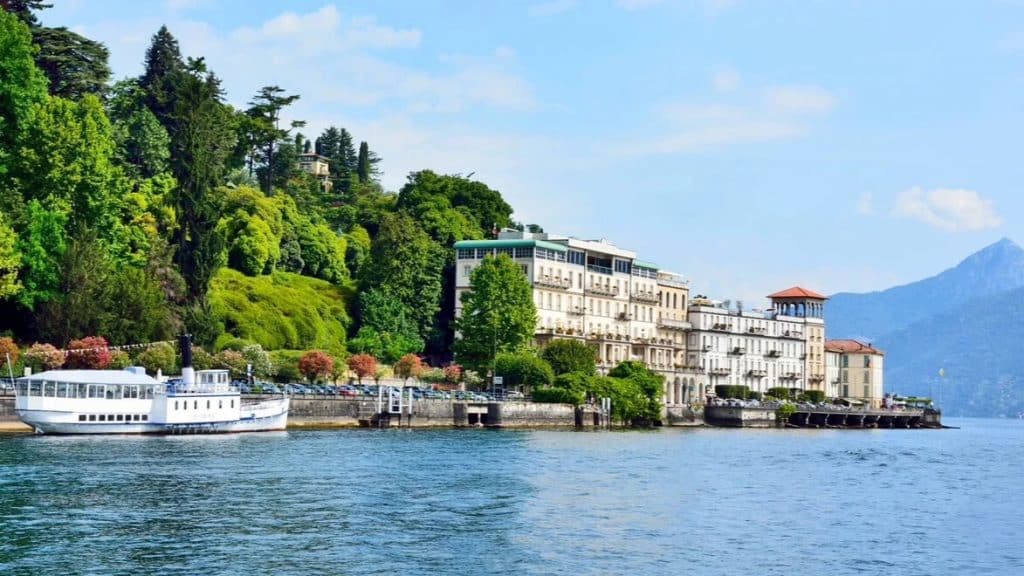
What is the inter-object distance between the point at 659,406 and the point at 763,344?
55.3 meters

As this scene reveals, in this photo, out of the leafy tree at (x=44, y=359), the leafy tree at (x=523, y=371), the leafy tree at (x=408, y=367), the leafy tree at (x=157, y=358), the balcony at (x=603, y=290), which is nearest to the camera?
the leafy tree at (x=44, y=359)

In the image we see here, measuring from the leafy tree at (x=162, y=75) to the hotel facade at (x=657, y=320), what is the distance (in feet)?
95.3

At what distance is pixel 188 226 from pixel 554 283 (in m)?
45.9

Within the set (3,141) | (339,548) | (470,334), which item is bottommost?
(339,548)

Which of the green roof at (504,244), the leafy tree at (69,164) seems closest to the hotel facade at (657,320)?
the green roof at (504,244)

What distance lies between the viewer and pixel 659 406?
133625mm

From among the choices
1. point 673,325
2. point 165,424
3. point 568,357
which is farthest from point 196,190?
point 673,325

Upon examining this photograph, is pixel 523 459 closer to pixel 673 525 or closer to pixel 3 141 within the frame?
pixel 673 525

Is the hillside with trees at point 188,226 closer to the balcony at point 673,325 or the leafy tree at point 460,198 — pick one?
the leafy tree at point 460,198

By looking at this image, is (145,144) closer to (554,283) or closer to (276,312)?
(276,312)

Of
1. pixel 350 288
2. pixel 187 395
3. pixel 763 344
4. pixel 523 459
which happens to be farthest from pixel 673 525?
pixel 763 344

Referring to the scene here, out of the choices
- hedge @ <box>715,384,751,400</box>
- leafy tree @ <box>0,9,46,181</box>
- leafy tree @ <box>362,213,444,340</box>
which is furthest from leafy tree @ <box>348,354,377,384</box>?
hedge @ <box>715,384,751,400</box>

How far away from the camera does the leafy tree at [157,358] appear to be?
324 ft

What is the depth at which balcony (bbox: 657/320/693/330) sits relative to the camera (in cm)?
16862
